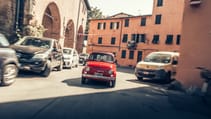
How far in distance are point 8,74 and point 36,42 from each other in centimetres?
517

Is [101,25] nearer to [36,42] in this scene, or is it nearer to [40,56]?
[36,42]

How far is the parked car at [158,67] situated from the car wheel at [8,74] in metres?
8.68

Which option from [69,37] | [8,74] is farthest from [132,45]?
[8,74]

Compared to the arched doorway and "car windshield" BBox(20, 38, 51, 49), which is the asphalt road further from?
the arched doorway

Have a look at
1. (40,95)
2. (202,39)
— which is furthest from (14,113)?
(202,39)

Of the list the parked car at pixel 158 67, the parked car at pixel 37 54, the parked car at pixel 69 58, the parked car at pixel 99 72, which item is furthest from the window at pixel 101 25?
the parked car at pixel 99 72

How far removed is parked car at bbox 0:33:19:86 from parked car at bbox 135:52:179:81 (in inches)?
343

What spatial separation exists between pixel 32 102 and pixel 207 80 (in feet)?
22.7

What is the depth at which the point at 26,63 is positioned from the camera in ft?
41.0

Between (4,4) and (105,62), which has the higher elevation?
(4,4)

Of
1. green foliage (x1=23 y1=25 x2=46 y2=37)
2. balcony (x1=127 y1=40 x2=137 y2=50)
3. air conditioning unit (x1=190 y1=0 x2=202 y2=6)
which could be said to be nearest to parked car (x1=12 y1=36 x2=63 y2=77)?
green foliage (x1=23 y1=25 x2=46 y2=37)

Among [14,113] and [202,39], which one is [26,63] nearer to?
[14,113]

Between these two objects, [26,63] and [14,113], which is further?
[26,63]

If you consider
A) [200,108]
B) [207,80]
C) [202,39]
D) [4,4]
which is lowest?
[200,108]
